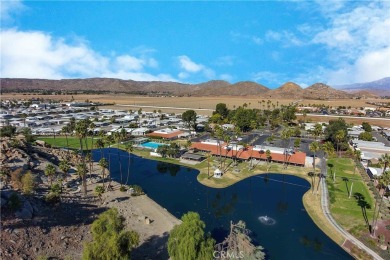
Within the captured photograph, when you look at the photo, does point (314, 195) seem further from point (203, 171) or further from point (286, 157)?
point (203, 171)

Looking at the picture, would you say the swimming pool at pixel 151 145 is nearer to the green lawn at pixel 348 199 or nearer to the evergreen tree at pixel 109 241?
the green lawn at pixel 348 199

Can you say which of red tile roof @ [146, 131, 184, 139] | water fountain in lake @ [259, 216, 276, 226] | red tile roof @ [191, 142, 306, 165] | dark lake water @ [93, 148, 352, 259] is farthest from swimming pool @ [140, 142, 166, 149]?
water fountain in lake @ [259, 216, 276, 226]

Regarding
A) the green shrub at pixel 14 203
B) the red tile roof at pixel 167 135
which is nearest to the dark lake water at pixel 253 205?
the green shrub at pixel 14 203

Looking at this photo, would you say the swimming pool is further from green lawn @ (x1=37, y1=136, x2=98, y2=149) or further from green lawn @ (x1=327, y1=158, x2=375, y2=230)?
green lawn @ (x1=327, y1=158, x2=375, y2=230)

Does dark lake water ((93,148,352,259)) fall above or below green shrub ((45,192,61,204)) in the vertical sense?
below

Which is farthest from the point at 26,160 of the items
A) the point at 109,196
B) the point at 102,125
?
the point at 102,125

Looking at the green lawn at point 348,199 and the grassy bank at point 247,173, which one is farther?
the grassy bank at point 247,173

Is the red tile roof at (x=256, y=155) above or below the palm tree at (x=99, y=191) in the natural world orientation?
above
